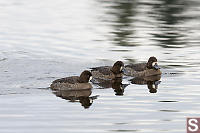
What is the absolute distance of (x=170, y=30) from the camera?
35281mm

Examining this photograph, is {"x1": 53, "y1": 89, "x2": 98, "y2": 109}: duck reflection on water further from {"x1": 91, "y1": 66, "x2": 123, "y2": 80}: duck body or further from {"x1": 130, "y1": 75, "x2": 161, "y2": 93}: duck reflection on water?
{"x1": 91, "y1": 66, "x2": 123, "y2": 80}: duck body

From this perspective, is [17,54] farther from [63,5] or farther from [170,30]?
[63,5]

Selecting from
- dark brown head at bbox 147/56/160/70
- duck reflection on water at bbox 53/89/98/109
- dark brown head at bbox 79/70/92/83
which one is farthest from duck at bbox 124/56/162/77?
duck reflection on water at bbox 53/89/98/109

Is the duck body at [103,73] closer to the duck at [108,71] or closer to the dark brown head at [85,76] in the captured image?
the duck at [108,71]

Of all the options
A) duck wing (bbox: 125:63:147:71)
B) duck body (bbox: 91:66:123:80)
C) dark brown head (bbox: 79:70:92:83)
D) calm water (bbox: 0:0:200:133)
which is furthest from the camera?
duck wing (bbox: 125:63:147:71)

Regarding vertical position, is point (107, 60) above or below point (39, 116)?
above

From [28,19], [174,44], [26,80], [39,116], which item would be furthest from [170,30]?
[39,116]

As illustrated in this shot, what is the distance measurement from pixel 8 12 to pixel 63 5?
4.73 metres

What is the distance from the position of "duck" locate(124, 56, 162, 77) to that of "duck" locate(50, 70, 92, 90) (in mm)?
2546

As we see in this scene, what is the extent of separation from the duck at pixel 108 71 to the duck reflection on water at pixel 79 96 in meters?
2.19

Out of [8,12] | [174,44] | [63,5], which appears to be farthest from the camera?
[63,5]

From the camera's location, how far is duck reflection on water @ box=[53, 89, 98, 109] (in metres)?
21.0

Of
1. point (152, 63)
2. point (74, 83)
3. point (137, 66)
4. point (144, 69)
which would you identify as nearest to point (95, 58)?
point (144, 69)

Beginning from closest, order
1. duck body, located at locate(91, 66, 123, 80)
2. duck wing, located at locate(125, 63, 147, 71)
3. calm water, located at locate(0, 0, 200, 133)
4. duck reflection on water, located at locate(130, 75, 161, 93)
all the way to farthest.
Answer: calm water, located at locate(0, 0, 200, 133)
duck reflection on water, located at locate(130, 75, 161, 93)
duck body, located at locate(91, 66, 123, 80)
duck wing, located at locate(125, 63, 147, 71)
